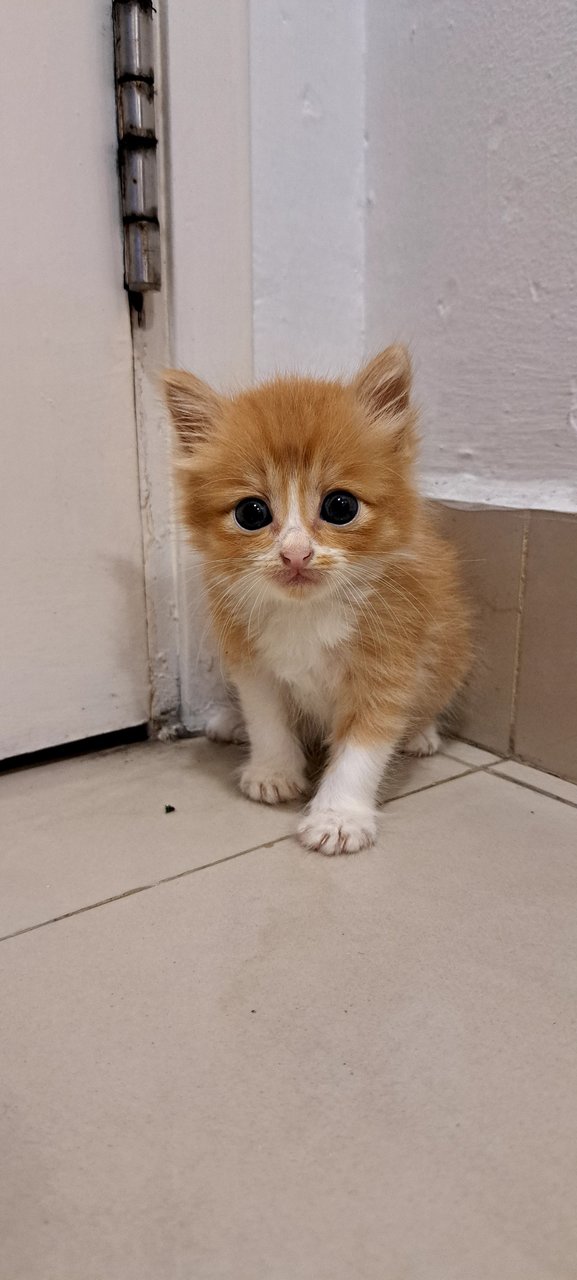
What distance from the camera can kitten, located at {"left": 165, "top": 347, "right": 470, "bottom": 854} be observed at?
94 centimetres

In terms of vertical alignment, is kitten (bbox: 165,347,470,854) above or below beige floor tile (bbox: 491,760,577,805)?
above

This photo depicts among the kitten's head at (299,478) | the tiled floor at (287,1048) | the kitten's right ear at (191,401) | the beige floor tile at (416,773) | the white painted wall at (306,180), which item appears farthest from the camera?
the white painted wall at (306,180)

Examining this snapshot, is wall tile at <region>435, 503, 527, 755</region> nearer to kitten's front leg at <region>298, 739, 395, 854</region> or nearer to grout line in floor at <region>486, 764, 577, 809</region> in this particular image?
grout line in floor at <region>486, 764, 577, 809</region>

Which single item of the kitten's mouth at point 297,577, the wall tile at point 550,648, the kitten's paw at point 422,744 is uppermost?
the kitten's mouth at point 297,577

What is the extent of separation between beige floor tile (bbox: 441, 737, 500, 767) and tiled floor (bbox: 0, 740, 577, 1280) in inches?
6.5

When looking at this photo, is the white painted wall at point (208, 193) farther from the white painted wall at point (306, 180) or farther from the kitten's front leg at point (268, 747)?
the kitten's front leg at point (268, 747)

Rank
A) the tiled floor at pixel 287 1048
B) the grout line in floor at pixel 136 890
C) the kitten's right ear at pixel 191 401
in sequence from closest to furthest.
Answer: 1. the tiled floor at pixel 287 1048
2. the grout line in floor at pixel 136 890
3. the kitten's right ear at pixel 191 401

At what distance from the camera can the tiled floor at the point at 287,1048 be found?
1.65 feet

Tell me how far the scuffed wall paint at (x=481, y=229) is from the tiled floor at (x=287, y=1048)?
1.73 feet

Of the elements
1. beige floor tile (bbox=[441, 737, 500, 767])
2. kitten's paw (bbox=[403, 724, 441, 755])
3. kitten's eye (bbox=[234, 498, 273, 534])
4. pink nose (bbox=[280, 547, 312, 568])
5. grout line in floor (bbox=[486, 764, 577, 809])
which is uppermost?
kitten's eye (bbox=[234, 498, 273, 534])

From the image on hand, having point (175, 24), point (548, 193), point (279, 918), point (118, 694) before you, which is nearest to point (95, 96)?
point (175, 24)

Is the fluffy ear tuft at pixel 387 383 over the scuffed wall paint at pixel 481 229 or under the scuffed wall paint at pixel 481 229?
under

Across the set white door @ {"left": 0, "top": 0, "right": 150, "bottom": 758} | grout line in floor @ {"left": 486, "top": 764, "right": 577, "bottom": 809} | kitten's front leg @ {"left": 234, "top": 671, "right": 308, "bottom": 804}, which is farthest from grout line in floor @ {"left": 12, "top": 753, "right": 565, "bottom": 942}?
white door @ {"left": 0, "top": 0, "right": 150, "bottom": 758}

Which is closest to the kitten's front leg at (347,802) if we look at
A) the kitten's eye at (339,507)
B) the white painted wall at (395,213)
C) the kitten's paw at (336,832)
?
the kitten's paw at (336,832)
